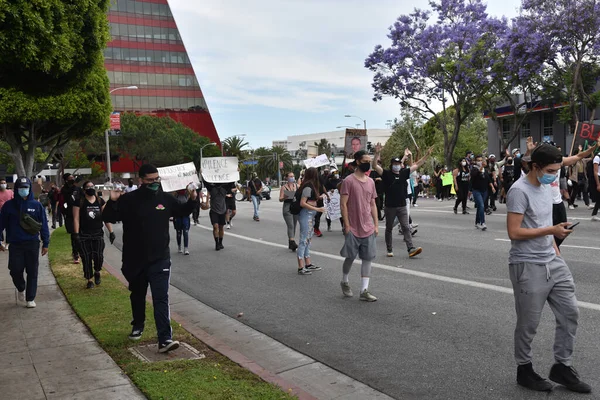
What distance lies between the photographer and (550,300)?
432 centimetres

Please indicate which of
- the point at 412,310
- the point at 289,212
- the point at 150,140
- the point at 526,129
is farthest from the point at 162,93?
the point at 412,310

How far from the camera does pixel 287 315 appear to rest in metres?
7.18

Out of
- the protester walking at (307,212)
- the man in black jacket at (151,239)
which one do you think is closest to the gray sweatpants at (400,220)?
the protester walking at (307,212)

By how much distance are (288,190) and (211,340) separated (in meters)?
7.63

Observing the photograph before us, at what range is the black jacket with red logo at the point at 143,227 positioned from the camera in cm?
573

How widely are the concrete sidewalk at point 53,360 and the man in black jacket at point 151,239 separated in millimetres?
629

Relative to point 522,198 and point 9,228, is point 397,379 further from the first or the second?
point 9,228

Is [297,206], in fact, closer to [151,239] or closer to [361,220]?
[361,220]

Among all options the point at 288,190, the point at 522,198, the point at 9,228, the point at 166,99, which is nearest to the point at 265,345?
the point at 522,198

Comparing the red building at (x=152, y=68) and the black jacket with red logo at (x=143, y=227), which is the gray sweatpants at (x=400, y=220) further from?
the red building at (x=152, y=68)

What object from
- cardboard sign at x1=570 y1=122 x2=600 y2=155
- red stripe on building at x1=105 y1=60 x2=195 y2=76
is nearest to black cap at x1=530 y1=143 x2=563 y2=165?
cardboard sign at x1=570 y1=122 x2=600 y2=155

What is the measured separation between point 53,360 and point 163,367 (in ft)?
4.00

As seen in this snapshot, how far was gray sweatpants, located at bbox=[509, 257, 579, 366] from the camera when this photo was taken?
13.9 feet

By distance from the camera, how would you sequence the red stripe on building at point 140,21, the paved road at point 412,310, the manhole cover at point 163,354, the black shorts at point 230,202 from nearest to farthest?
1. the paved road at point 412,310
2. the manhole cover at point 163,354
3. the black shorts at point 230,202
4. the red stripe on building at point 140,21
